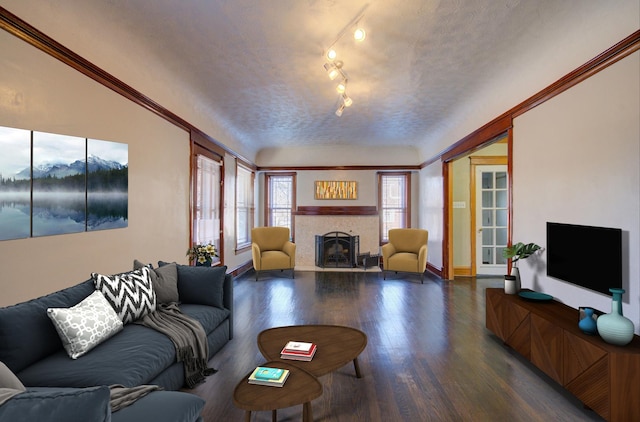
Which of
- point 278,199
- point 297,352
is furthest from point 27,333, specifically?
point 278,199

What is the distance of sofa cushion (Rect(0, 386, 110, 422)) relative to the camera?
792mm

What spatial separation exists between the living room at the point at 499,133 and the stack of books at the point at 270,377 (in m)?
1.56

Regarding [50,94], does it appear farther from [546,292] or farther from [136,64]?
[546,292]

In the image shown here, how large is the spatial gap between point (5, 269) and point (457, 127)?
222 inches

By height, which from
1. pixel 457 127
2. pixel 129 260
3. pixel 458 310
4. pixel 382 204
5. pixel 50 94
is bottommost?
pixel 458 310

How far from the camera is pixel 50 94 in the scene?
7.20 feet

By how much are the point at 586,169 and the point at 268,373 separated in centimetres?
281

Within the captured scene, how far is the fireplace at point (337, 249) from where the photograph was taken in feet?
24.4

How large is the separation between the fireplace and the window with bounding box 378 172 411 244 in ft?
3.04

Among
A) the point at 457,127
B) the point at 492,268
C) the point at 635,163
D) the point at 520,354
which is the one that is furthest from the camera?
the point at 492,268

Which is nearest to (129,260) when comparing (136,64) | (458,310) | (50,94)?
(50,94)

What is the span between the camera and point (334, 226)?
25.4 ft

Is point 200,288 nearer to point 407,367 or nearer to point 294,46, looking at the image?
point 407,367

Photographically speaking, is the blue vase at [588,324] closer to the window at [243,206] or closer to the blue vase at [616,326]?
the blue vase at [616,326]
